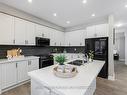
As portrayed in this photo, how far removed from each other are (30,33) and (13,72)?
165cm

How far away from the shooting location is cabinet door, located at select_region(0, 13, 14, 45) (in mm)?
2779

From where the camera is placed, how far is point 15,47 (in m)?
3.44

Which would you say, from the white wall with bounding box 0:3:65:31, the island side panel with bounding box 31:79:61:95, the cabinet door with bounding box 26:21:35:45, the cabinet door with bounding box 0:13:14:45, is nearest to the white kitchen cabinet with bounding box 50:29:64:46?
the white wall with bounding box 0:3:65:31

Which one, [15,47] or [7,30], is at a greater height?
[7,30]

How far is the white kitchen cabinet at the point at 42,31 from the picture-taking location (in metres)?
3.99

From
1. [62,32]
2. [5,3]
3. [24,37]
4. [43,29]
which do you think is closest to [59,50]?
[62,32]

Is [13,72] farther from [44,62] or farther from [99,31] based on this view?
[99,31]

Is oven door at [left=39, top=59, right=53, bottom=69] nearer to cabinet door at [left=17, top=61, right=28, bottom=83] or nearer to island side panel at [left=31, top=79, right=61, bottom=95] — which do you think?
cabinet door at [left=17, top=61, right=28, bottom=83]

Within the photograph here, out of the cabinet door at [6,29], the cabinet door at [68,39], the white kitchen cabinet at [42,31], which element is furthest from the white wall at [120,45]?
the cabinet door at [6,29]

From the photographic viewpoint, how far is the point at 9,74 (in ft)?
8.79

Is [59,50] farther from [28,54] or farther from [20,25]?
[20,25]

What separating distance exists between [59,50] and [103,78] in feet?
10.2

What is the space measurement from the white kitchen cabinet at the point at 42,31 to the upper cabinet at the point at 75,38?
1560 mm

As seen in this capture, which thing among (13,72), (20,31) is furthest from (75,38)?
(13,72)
